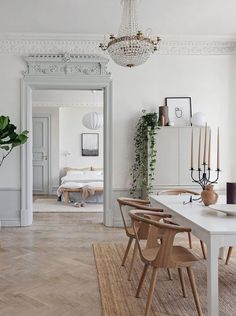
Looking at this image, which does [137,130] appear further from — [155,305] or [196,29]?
[155,305]

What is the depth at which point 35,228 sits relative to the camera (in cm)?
544

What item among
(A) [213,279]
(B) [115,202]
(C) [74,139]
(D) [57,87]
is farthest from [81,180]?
(A) [213,279]

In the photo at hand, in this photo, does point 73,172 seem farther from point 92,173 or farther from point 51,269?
point 51,269

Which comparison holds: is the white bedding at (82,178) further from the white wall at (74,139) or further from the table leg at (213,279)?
the table leg at (213,279)

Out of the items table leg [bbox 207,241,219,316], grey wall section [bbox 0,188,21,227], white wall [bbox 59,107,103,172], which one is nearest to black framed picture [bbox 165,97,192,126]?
grey wall section [bbox 0,188,21,227]

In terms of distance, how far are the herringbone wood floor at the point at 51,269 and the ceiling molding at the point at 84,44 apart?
302cm

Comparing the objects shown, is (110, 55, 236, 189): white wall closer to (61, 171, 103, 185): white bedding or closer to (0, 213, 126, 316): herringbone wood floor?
(0, 213, 126, 316): herringbone wood floor

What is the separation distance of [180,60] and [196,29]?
572 mm

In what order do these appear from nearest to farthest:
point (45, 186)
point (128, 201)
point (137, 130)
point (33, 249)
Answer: point (128, 201) → point (33, 249) → point (137, 130) → point (45, 186)

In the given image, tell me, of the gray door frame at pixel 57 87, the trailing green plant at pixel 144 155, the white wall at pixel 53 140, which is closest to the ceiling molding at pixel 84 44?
the gray door frame at pixel 57 87

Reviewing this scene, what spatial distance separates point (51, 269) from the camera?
3.48 metres

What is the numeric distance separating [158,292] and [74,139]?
849 cm

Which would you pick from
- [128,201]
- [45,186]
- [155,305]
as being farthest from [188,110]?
[45,186]

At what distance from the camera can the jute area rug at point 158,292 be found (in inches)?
99.2
